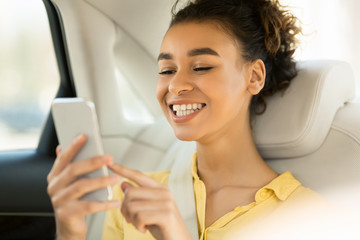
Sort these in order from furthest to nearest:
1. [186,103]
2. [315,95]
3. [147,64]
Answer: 1. [147,64]
2. [315,95]
3. [186,103]

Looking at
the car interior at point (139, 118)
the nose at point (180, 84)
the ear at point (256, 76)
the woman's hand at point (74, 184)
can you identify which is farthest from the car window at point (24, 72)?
the woman's hand at point (74, 184)

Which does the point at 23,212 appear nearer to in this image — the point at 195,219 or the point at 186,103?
the point at 195,219

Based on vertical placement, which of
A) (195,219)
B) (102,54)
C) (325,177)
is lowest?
(195,219)

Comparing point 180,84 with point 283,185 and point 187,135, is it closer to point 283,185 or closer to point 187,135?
point 187,135

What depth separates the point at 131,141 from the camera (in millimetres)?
1885

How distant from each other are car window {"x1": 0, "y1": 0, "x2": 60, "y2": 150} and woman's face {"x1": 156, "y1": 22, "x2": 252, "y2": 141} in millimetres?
682

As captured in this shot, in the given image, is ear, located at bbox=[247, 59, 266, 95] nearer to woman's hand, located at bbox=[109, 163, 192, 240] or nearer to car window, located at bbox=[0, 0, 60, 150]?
woman's hand, located at bbox=[109, 163, 192, 240]

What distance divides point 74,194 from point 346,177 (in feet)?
2.70

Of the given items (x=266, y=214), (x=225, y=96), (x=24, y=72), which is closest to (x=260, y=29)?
(x=225, y=96)

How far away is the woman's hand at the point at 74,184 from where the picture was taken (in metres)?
0.78

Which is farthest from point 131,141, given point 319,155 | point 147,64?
point 319,155

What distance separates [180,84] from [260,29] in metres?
0.37

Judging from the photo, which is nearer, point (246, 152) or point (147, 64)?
point (246, 152)

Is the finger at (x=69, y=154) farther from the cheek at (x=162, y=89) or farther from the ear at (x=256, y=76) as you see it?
the ear at (x=256, y=76)
